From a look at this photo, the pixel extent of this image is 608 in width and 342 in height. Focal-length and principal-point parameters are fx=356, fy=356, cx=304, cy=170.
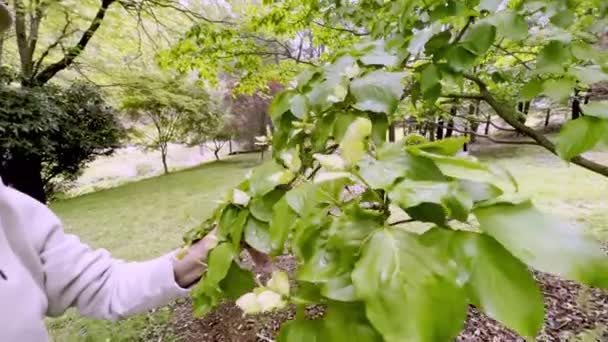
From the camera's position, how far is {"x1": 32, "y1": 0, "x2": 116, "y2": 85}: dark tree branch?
17.2 feet

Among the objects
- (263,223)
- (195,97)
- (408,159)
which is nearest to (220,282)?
(263,223)

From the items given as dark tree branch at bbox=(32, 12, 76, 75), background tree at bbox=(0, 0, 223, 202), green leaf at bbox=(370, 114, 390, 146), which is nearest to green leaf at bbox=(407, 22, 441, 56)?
green leaf at bbox=(370, 114, 390, 146)

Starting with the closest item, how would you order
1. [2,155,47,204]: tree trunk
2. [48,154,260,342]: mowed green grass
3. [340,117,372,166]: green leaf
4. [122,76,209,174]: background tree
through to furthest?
[340,117,372,166]: green leaf
[48,154,260,342]: mowed green grass
[2,155,47,204]: tree trunk
[122,76,209,174]: background tree

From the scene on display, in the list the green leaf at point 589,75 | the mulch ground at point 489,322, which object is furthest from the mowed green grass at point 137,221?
the green leaf at point 589,75

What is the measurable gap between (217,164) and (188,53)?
28.7ft

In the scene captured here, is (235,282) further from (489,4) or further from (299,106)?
(489,4)

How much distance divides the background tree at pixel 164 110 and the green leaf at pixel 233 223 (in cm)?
781

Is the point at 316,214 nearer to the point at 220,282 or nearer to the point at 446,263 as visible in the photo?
the point at 446,263

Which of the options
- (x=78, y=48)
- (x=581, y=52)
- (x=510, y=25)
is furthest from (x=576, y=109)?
(x=78, y=48)

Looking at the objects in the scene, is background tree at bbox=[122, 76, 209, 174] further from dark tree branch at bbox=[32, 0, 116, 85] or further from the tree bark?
the tree bark

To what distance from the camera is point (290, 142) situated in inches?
22.4

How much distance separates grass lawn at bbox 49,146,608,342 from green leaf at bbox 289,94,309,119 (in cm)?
184

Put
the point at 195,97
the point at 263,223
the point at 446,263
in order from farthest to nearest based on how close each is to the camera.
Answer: the point at 195,97 → the point at 263,223 → the point at 446,263

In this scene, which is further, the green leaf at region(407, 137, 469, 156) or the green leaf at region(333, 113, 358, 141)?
the green leaf at region(333, 113, 358, 141)
